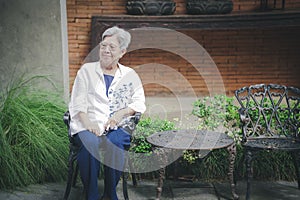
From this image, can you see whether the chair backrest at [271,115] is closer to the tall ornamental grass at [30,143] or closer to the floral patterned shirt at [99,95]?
the floral patterned shirt at [99,95]

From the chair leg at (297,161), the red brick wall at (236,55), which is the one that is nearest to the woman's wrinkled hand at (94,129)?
the chair leg at (297,161)

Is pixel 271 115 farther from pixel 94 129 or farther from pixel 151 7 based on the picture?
pixel 151 7

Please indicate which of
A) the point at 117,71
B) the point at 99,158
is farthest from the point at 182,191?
the point at 117,71

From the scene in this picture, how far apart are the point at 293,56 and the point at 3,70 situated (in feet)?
12.9

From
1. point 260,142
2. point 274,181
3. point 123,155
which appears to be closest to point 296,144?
point 260,142

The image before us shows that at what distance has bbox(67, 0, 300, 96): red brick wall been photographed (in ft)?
20.9

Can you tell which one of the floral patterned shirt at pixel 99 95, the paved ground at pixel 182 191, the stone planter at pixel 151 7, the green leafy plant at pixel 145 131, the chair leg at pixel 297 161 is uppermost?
the stone planter at pixel 151 7

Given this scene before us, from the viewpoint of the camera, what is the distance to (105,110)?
342 centimetres

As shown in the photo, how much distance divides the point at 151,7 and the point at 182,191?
2.77 m

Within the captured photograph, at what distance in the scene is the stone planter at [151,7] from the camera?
5812 millimetres

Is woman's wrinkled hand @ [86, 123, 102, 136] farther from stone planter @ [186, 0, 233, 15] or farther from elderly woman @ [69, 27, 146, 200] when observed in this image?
stone planter @ [186, 0, 233, 15]

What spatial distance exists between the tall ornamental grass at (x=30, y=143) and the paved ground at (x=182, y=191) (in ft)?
0.34

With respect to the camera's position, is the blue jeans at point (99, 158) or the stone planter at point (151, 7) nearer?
the blue jeans at point (99, 158)

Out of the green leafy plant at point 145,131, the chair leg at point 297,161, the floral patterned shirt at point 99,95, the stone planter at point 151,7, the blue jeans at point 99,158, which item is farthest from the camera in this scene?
the stone planter at point 151,7
